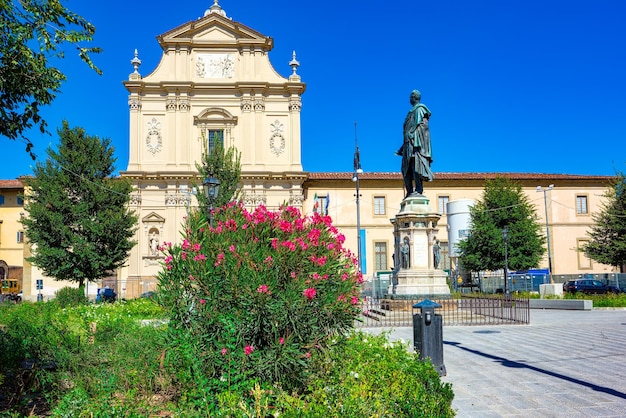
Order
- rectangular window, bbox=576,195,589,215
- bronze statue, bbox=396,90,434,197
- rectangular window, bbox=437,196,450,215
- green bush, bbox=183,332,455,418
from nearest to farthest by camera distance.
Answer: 1. green bush, bbox=183,332,455,418
2. bronze statue, bbox=396,90,434,197
3. rectangular window, bbox=437,196,450,215
4. rectangular window, bbox=576,195,589,215

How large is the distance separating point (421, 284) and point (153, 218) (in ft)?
93.8

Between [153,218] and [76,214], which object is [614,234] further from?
[153,218]

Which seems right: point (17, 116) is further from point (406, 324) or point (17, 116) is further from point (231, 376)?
point (406, 324)

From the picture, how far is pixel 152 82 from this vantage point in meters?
42.1

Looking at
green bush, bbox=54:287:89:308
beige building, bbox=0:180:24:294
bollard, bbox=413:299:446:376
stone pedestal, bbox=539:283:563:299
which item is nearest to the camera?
bollard, bbox=413:299:446:376

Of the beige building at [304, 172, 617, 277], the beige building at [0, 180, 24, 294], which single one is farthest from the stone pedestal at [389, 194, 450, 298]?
the beige building at [0, 180, 24, 294]

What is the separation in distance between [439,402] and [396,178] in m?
43.0

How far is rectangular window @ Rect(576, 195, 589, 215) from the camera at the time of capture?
48625mm

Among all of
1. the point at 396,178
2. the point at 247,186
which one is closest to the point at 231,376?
the point at 247,186

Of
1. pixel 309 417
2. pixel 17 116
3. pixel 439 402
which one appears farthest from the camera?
pixel 17 116

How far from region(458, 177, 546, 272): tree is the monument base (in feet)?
70.6

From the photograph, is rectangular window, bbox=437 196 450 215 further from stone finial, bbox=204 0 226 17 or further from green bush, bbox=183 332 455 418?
green bush, bbox=183 332 455 418

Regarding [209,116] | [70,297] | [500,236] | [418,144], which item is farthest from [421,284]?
[209,116]

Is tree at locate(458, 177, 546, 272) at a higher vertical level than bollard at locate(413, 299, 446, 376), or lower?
higher
